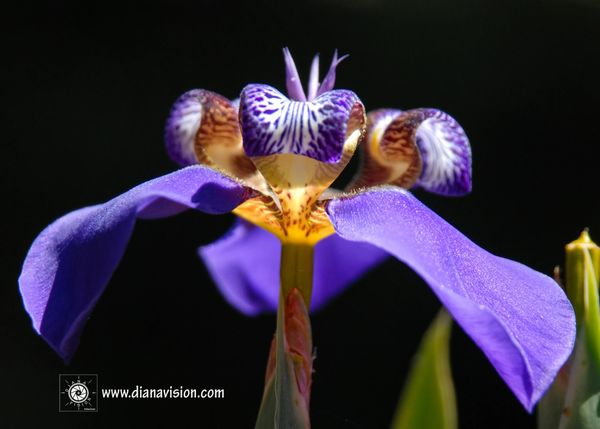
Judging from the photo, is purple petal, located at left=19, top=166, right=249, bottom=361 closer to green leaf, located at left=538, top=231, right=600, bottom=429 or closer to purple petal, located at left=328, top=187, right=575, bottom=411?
purple petal, located at left=328, top=187, right=575, bottom=411

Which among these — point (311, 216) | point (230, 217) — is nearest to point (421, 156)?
point (311, 216)

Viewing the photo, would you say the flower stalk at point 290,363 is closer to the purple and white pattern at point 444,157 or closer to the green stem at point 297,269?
the green stem at point 297,269

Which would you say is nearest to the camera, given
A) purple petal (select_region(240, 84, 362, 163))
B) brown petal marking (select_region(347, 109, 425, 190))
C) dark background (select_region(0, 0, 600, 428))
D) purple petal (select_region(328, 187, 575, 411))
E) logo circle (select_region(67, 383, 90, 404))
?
purple petal (select_region(328, 187, 575, 411))

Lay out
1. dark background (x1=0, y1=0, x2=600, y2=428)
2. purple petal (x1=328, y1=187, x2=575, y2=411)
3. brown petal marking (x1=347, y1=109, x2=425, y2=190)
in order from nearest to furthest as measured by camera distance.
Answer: purple petal (x1=328, y1=187, x2=575, y2=411) → brown petal marking (x1=347, y1=109, x2=425, y2=190) → dark background (x1=0, y1=0, x2=600, y2=428)

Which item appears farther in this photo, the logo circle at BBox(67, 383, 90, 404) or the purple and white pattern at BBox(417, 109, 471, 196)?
the logo circle at BBox(67, 383, 90, 404)

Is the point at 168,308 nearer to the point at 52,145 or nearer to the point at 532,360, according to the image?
the point at 52,145

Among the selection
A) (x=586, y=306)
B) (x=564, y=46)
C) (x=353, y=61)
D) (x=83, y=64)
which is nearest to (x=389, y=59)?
(x=353, y=61)

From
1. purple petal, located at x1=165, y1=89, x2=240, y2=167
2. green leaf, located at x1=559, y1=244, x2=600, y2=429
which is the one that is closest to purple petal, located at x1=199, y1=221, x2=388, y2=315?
purple petal, located at x1=165, y1=89, x2=240, y2=167

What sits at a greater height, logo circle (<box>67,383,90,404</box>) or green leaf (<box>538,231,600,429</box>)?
green leaf (<box>538,231,600,429</box>)
